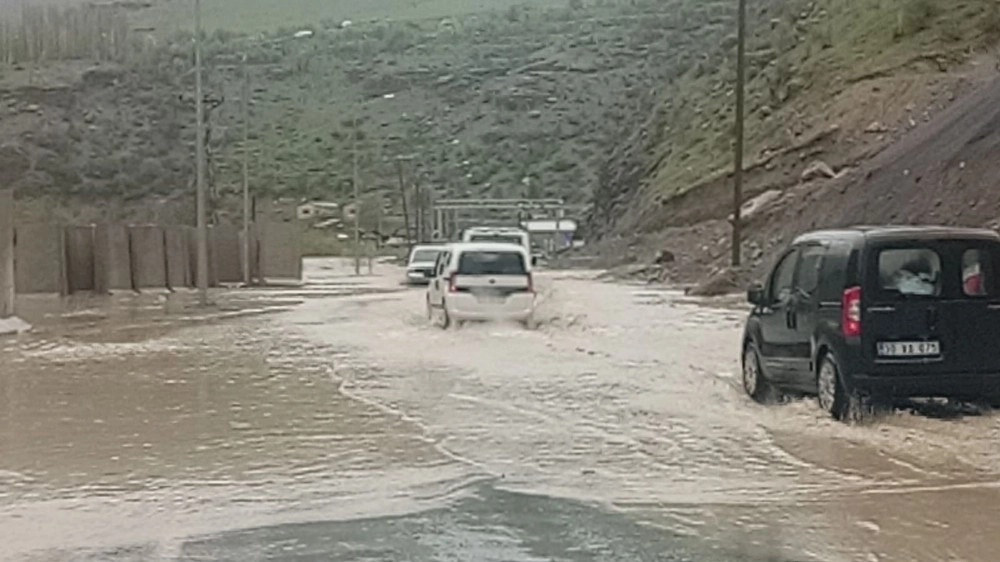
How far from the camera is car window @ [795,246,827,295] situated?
48.9 ft

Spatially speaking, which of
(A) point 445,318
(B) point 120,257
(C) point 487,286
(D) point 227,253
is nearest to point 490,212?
(D) point 227,253

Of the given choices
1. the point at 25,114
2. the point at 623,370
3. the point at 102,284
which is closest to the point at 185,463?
the point at 623,370

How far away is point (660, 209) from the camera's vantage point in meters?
65.6

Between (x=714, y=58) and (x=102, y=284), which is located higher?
(x=714, y=58)

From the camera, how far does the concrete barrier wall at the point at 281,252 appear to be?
6200cm

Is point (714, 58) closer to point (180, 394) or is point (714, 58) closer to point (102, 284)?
point (102, 284)

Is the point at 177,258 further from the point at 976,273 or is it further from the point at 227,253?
the point at 976,273

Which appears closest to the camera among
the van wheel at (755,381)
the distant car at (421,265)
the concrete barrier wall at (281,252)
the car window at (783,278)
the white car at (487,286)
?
the car window at (783,278)

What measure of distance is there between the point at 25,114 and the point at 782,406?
79.5 meters

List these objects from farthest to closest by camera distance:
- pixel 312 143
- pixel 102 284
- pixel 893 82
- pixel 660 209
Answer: pixel 312 143 → pixel 660 209 → pixel 893 82 → pixel 102 284

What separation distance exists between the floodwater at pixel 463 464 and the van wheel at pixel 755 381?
7.8 inches

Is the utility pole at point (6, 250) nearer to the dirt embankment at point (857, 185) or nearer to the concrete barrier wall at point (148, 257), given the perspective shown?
the concrete barrier wall at point (148, 257)

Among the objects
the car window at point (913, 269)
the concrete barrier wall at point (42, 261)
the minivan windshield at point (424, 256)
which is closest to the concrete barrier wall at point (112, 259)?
the concrete barrier wall at point (42, 261)

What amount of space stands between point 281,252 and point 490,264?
35.2 meters
